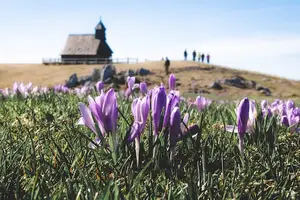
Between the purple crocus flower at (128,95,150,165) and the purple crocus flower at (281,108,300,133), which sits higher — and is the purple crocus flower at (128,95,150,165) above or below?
above

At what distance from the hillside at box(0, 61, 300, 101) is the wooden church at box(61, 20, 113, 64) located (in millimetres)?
7907

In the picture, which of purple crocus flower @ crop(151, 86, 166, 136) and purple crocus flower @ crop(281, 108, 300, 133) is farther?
purple crocus flower @ crop(281, 108, 300, 133)

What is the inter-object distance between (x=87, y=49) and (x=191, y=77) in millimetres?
37717

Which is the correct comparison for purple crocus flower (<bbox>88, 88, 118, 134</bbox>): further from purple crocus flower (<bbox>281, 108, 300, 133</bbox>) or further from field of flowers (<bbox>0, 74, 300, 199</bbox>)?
purple crocus flower (<bbox>281, 108, 300, 133</bbox>)

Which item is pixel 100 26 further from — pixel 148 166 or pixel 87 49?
pixel 148 166

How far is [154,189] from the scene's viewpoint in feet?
7.04

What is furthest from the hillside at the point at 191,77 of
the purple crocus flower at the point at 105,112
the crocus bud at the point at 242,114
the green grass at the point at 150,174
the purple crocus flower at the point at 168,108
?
the purple crocus flower at the point at 105,112

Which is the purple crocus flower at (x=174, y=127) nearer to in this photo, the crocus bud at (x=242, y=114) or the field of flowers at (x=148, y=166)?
the field of flowers at (x=148, y=166)

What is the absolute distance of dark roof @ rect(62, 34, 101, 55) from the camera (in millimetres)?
86625

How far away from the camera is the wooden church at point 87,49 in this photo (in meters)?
85.6

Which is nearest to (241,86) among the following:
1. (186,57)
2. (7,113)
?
(186,57)

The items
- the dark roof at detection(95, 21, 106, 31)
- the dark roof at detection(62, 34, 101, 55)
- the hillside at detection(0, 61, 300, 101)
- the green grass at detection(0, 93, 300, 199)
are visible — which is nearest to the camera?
the green grass at detection(0, 93, 300, 199)

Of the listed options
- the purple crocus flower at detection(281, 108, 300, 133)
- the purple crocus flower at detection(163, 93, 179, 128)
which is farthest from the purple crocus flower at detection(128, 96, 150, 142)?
the purple crocus flower at detection(281, 108, 300, 133)

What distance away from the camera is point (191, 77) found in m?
53.8
